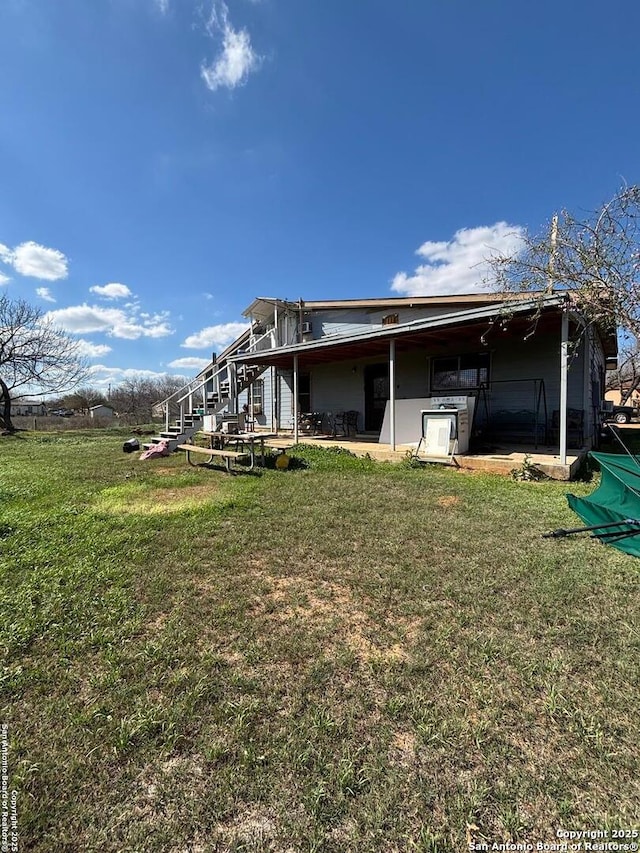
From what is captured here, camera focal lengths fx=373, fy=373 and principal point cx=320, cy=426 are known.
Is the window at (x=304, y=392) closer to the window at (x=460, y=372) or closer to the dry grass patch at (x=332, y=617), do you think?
the window at (x=460, y=372)

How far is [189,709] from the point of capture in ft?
5.73

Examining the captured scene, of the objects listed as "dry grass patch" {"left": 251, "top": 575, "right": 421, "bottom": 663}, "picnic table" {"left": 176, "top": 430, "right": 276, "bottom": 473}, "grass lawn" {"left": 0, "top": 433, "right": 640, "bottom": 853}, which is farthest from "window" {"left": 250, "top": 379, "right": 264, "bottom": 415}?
"dry grass patch" {"left": 251, "top": 575, "right": 421, "bottom": 663}

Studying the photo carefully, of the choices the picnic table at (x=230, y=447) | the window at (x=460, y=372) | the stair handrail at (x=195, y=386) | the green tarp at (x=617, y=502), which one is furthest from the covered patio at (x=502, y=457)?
the stair handrail at (x=195, y=386)

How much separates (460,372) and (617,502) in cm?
646

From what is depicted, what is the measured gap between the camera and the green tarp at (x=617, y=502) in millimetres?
3533

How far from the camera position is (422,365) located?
10.7 metres

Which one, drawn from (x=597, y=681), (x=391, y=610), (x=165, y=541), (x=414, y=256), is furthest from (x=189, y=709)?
(x=414, y=256)

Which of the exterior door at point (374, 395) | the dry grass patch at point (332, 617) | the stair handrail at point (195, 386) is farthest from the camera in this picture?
the exterior door at point (374, 395)

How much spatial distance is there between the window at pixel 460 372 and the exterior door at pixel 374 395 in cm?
164

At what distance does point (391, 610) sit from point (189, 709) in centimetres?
137

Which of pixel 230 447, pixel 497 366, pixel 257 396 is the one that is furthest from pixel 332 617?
pixel 257 396

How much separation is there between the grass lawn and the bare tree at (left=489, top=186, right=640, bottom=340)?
8.33ft

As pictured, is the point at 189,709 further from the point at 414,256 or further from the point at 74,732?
the point at 414,256

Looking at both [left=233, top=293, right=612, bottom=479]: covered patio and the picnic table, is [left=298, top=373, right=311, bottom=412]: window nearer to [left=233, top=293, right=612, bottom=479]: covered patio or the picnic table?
[left=233, top=293, right=612, bottom=479]: covered patio
